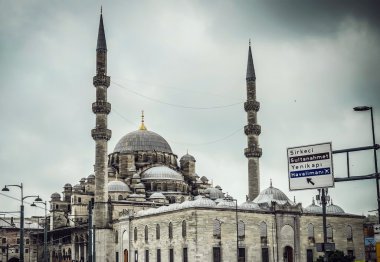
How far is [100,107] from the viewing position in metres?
62.8

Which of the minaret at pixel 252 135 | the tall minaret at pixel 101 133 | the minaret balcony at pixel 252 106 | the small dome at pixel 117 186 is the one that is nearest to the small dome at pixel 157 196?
the small dome at pixel 117 186

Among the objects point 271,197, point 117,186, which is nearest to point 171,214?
point 271,197

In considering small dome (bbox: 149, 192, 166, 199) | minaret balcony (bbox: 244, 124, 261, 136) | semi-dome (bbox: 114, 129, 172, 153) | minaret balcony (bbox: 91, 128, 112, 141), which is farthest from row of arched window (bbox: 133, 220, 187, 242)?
semi-dome (bbox: 114, 129, 172, 153)

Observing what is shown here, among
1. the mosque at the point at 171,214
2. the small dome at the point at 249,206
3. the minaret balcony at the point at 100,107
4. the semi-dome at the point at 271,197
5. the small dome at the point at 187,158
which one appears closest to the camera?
the mosque at the point at 171,214

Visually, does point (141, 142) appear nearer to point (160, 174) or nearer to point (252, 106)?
point (160, 174)

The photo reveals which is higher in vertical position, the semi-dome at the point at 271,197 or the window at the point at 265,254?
the semi-dome at the point at 271,197

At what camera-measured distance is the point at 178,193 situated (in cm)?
7488

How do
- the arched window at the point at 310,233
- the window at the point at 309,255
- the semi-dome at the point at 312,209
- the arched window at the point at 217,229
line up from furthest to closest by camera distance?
the semi-dome at the point at 312,209, the arched window at the point at 310,233, the window at the point at 309,255, the arched window at the point at 217,229

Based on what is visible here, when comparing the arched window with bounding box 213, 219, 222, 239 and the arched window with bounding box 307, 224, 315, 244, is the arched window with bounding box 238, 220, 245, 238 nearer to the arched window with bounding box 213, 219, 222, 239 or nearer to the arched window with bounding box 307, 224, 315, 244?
the arched window with bounding box 213, 219, 222, 239

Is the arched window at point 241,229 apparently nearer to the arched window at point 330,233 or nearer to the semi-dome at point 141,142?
the arched window at point 330,233

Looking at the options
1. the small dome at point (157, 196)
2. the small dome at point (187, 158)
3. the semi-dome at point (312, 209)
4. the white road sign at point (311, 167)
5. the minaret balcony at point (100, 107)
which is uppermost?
the minaret balcony at point (100, 107)

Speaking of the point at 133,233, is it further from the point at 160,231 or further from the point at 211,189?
the point at 211,189

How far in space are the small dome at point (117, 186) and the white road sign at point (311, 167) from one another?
4845 centimetres

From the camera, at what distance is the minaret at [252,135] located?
64938 mm
